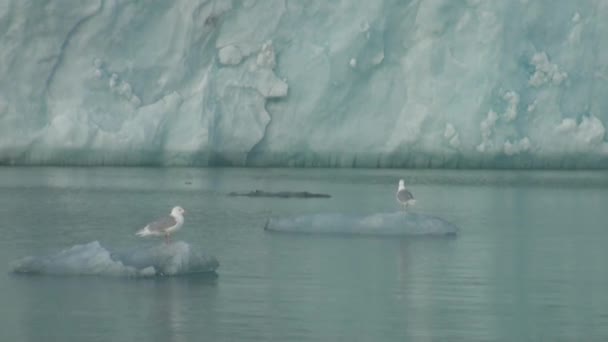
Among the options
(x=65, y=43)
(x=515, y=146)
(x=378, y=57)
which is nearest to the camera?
(x=65, y=43)

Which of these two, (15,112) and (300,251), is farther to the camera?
(15,112)

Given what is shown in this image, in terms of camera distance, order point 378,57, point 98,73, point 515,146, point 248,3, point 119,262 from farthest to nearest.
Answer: point 515,146 < point 378,57 < point 248,3 < point 98,73 < point 119,262

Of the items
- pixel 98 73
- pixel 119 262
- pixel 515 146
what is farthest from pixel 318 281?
pixel 515 146

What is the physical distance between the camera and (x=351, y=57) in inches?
1654

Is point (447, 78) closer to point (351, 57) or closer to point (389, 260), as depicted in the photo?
point (351, 57)

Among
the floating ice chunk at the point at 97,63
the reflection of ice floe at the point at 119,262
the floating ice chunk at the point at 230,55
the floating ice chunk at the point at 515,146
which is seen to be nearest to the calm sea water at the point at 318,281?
the reflection of ice floe at the point at 119,262

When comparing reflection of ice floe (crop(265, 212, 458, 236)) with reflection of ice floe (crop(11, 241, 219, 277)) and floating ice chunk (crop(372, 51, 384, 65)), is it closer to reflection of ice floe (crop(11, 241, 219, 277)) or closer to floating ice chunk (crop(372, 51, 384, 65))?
reflection of ice floe (crop(11, 241, 219, 277))

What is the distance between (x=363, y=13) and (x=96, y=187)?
9.79 m

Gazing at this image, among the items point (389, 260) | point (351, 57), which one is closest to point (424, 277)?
point (389, 260)

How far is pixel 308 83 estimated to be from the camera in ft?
139

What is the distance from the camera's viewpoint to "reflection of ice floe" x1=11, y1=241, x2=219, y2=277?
15.3m

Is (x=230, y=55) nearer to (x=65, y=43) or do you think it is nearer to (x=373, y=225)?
(x=65, y=43)

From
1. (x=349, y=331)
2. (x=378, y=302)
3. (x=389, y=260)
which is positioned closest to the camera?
(x=349, y=331)

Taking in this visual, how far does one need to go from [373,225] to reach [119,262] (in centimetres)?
719
